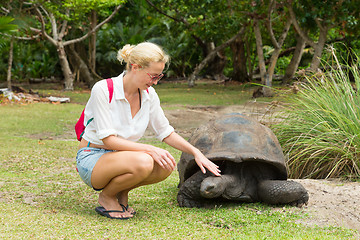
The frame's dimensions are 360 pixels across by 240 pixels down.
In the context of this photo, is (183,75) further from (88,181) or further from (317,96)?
(88,181)

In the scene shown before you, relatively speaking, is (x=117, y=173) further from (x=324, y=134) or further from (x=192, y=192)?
(x=324, y=134)

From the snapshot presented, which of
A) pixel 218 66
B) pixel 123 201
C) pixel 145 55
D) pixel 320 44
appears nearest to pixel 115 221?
pixel 123 201

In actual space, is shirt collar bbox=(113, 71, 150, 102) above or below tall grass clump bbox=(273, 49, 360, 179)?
above

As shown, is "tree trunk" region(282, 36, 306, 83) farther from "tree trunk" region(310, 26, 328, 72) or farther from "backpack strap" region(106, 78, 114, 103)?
"backpack strap" region(106, 78, 114, 103)

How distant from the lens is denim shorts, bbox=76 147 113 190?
307 centimetres

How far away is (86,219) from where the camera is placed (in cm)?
295

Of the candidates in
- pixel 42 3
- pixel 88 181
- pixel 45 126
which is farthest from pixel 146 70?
pixel 42 3

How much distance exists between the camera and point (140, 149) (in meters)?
2.92

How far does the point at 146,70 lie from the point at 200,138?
0.93m

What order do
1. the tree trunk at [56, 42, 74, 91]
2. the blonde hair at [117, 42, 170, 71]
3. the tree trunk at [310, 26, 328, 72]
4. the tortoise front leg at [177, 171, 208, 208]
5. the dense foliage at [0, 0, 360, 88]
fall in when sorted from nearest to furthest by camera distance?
the blonde hair at [117, 42, 170, 71]
the tortoise front leg at [177, 171, 208, 208]
the tree trunk at [310, 26, 328, 72]
the dense foliage at [0, 0, 360, 88]
the tree trunk at [56, 42, 74, 91]

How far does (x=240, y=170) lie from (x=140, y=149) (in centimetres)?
89

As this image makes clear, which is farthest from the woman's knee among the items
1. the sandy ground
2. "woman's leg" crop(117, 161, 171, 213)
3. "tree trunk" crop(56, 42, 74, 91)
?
"tree trunk" crop(56, 42, 74, 91)

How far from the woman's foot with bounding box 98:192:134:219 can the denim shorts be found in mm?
166

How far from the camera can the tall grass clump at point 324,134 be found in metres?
4.27
